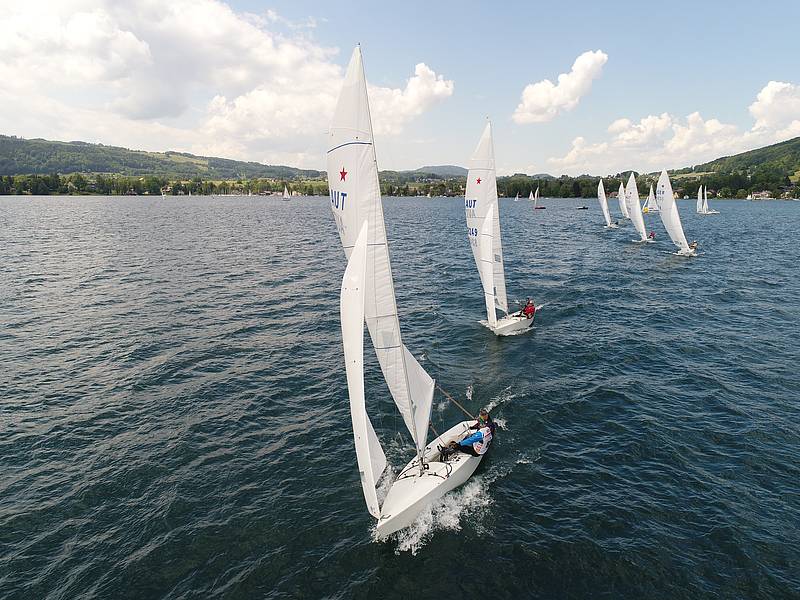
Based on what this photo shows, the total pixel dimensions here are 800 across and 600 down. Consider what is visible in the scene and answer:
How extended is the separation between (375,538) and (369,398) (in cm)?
1238

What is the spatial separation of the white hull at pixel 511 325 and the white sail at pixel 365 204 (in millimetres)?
20875

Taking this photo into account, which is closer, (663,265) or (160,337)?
(160,337)

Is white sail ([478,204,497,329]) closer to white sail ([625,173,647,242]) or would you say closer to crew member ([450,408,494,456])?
crew member ([450,408,494,456])

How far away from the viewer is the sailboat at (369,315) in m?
15.4

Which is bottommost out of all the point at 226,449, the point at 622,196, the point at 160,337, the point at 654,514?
the point at 654,514

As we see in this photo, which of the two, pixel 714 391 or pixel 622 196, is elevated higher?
pixel 622 196

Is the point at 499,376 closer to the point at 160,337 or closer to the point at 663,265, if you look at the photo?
the point at 160,337

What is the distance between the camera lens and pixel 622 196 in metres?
116

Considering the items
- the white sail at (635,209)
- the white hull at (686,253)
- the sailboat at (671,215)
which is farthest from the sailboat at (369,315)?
the white sail at (635,209)

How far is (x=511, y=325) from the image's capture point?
38.9 metres

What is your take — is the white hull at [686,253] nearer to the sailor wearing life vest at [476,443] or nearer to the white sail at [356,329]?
the sailor wearing life vest at [476,443]

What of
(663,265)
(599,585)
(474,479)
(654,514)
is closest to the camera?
(599,585)

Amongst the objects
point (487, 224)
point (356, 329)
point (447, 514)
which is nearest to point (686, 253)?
point (487, 224)

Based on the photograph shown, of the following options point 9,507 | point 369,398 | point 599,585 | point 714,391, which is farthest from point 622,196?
point 9,507
